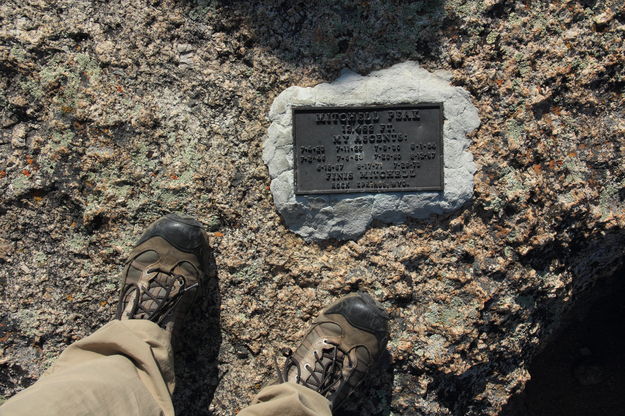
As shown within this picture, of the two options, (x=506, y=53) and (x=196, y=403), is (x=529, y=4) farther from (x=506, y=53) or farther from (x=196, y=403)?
(x=196, y=403)

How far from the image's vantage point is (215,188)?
234 centimetres

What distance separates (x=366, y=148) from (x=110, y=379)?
53.1 inches

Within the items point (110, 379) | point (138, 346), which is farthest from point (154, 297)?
point (110, 379)

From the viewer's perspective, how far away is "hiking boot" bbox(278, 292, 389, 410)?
2.24 meters

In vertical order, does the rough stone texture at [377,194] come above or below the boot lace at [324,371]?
above

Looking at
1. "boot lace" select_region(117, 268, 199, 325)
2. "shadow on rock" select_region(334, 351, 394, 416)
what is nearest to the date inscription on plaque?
"boot lace" select_region(117, 268, 199, 325)

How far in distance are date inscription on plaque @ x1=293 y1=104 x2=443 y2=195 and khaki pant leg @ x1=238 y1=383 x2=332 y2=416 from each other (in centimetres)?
81

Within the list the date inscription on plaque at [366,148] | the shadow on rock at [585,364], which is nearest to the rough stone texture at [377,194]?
the date inscription on plaque at [366,148]

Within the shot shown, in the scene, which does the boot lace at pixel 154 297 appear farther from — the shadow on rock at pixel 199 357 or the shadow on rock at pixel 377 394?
the shadow on rock at pixel 377 394

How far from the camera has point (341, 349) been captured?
229cm

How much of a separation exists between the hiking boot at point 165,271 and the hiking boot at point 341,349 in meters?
0.53

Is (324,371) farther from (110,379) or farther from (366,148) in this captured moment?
(366,148)

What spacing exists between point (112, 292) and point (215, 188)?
25.8 inches

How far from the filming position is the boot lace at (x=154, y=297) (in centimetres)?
225
